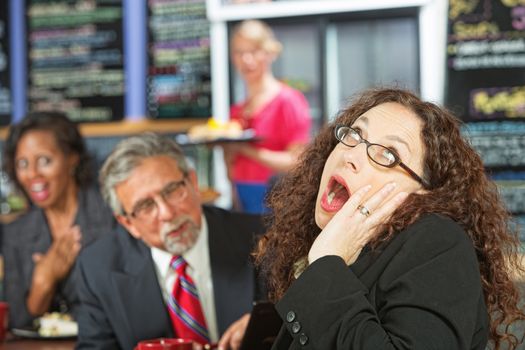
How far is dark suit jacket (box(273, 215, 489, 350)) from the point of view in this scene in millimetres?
1200

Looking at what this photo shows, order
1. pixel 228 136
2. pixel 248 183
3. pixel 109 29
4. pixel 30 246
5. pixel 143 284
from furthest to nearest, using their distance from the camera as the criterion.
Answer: pixel 109 29 < pixel 248 183 < pixel 228 136 < pixel 30 246 < pixel 143 284

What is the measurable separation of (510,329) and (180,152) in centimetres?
111

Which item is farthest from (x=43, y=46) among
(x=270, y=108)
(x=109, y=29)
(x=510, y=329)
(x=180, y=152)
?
(x=510, y=329)

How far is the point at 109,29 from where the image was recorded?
6.04 metres

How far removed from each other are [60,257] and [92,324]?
0.95 m

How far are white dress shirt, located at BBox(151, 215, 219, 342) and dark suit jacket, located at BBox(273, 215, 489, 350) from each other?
3.39 ft

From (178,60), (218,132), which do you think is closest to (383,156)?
(218,132)

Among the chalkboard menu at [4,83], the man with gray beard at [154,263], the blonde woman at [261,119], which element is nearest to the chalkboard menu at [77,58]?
the chalkboard menu at [4,83]

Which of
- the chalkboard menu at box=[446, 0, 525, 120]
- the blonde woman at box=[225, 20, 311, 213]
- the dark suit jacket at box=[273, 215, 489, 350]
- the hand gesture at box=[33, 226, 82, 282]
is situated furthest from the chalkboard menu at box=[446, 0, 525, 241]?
the dark suit jacket at box=[273, 215, 489, 350]

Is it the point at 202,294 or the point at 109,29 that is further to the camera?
the point at 109,29

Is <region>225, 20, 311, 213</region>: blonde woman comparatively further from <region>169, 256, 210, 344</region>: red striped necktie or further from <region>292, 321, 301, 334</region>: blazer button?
<region>292, 321, 301, 334</region>: blazer button

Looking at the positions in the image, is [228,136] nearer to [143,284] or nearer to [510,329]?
[143,284]

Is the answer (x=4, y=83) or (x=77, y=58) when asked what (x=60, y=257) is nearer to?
(x=77, y=58)

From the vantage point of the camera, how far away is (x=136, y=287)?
230cm
